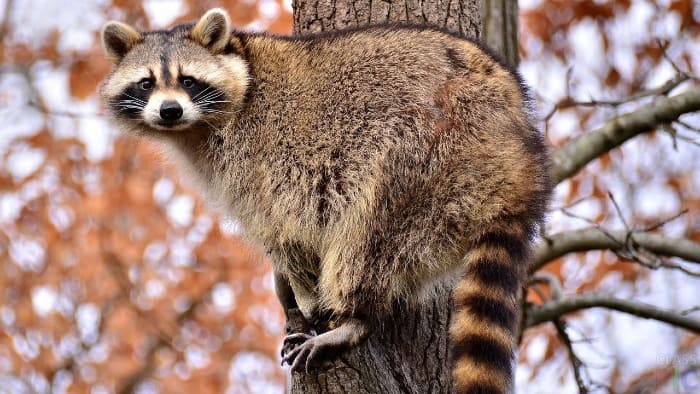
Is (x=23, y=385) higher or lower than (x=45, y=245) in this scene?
lower

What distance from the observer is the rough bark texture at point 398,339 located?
3.75m

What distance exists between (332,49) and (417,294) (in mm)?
1170

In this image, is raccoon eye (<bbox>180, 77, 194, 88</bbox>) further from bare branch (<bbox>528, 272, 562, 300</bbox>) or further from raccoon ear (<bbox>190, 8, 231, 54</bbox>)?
bare branch (<bbox>528, 272, 562, 300</bbox>)

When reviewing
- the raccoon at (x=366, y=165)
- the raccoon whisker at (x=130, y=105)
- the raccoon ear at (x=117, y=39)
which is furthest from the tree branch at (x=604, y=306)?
the raccoon ear at (x=117, y=39)

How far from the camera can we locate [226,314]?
9.49 m

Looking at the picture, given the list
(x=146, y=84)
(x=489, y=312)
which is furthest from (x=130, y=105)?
(x=489, y=312)

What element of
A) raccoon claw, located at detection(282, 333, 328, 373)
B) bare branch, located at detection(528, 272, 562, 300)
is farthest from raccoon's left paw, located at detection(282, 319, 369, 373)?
bare branch, located at detection(528, 272, 562, 300)

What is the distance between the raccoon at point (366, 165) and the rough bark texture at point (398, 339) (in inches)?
3.9

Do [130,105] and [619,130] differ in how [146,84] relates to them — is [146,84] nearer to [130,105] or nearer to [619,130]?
[130,105]

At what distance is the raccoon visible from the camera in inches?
141

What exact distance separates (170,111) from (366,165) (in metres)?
0.98

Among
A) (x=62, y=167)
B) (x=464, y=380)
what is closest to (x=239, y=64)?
(x=464, y=380)

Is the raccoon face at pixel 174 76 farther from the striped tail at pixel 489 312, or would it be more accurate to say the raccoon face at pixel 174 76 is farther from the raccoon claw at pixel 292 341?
the striped tail at pixel 489 312

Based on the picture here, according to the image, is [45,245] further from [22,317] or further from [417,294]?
[417,294]
